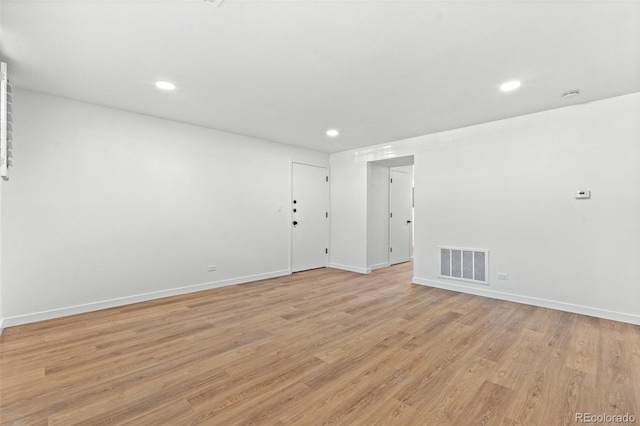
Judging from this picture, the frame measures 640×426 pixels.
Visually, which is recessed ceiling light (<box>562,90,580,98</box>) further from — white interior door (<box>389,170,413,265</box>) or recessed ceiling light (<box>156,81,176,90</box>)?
recessed ceiling light (<box>156,81,176,90</box>)

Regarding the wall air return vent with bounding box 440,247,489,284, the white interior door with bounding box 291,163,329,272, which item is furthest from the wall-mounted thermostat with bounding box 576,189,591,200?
the white interior door with bounding box 291,163,329,272

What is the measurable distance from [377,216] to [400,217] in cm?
98

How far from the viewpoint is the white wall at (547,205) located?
319 cm

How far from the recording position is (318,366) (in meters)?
2.22

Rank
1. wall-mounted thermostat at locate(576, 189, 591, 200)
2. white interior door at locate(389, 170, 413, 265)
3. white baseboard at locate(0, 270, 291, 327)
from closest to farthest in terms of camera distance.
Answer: white baseboard at locate(0, 270, 291, 327)
wall-mounted thermostat at locate(576, 189, 591, 200)
white interior door at locate(389, 170, 413, 265)

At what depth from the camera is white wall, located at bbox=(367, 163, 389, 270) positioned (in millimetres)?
5834

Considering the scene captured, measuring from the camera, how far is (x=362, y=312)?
3441 mm

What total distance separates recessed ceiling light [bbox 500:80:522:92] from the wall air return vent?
2.29m

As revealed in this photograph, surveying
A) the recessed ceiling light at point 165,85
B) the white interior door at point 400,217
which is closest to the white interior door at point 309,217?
the white interior door at point 400,217

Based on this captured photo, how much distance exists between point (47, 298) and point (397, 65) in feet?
14.9

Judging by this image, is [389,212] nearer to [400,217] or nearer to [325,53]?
[400,217]

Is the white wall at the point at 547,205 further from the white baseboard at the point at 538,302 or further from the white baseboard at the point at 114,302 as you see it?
Answer: the white baseboard at the point at 114,302

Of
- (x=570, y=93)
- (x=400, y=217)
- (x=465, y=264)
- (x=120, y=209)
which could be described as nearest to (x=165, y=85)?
(x=120, y=209)

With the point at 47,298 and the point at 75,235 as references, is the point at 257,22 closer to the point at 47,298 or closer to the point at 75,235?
the point at 75,235
